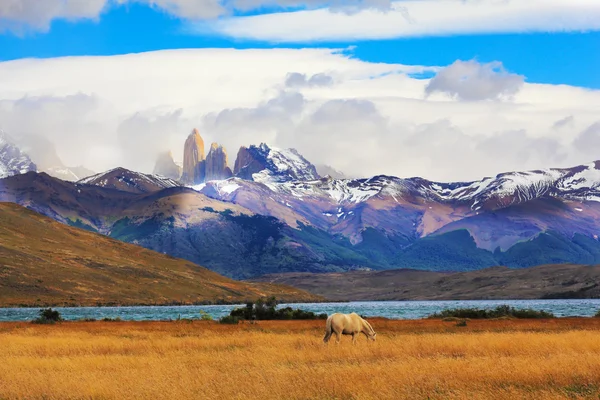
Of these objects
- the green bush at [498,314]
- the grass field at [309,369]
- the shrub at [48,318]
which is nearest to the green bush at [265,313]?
the green bush at [498,314]

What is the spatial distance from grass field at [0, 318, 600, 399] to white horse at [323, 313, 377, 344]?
0.98 m

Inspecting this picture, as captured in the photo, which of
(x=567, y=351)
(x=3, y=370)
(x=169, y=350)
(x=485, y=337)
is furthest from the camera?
(x=485, y=337)

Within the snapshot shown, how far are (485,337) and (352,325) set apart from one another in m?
8.66

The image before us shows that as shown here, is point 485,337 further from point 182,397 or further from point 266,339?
point 182,397

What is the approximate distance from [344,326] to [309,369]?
13.0 meters

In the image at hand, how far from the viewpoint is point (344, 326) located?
45656mm

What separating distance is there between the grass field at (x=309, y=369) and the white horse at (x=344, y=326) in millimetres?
983

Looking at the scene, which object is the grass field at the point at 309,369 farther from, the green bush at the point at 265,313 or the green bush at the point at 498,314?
the green bush at the point at 498,314

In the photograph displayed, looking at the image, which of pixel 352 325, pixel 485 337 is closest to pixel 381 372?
pixel 352 325

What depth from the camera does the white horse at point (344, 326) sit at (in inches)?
1768

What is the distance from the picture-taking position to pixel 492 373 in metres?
31.1

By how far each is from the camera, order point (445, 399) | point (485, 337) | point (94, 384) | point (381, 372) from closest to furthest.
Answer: point (445, 399)
point (94, 384)
point (381, 372)
point (485, 337)

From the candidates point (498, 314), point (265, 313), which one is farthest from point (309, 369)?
point (498, 314)

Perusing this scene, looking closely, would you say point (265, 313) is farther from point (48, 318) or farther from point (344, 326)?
point (344, 326)
